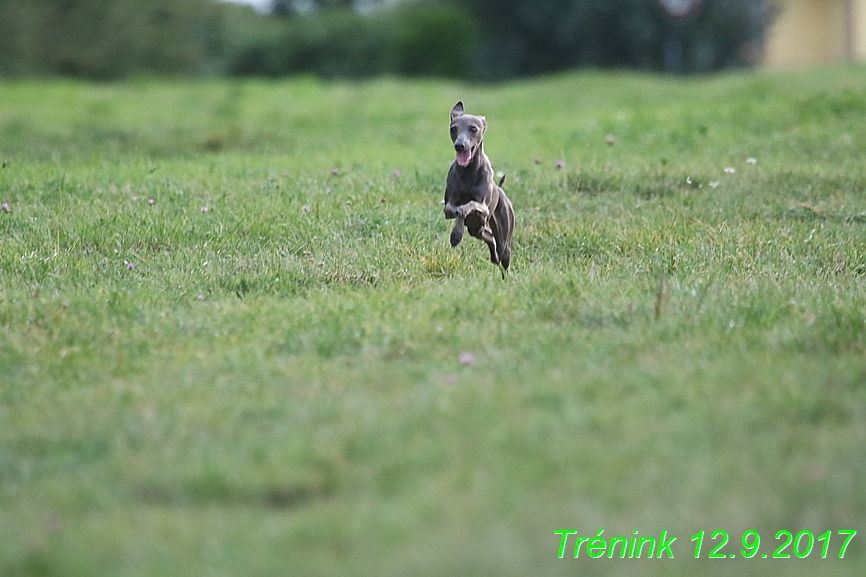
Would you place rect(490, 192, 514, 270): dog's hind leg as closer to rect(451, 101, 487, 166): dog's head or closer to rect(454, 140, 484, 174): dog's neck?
rect(454, 140, 484, 174): dog's neck

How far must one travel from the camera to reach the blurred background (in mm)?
Answer: 29172

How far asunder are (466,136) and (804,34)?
28795 mm

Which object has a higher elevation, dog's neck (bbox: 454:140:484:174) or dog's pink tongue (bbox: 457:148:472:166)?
dog's pink tongue (bbox: 457:148:472:166)

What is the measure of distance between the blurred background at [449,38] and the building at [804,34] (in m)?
0.03

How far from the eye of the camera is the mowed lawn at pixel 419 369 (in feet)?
10.6

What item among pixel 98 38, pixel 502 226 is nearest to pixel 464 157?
pixel 502 226

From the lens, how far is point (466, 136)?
5598 mm

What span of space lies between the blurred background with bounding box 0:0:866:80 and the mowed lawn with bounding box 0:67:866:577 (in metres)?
20.2

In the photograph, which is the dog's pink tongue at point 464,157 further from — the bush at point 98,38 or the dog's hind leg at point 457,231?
the bush at point 98,38

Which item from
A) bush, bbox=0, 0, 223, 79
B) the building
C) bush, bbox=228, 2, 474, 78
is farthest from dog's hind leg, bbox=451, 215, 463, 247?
bush, bbox=228, 2, 474, 78

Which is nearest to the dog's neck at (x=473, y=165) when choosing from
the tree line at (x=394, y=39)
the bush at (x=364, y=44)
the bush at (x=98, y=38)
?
the tree line at (x=394, y=39)

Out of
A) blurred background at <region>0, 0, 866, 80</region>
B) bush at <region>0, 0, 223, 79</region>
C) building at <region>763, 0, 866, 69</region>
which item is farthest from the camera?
building at <region>763, 0, 866, 69</region>

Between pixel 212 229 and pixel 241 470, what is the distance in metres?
4.14

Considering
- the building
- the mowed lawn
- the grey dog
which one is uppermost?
the building
